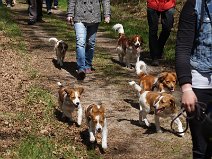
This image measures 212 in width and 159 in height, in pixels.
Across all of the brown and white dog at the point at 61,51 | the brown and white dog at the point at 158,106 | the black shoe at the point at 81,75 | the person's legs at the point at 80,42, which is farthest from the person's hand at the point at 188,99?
the brown and white dog at the point at 61,51

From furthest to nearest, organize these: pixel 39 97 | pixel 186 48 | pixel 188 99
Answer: pixel 39 97
pixel 186 48
pixel 188 99

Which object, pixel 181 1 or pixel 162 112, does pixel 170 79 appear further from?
pixel 181 1

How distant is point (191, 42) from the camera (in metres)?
3.31

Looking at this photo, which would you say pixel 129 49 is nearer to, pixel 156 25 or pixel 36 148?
pixel 156 25

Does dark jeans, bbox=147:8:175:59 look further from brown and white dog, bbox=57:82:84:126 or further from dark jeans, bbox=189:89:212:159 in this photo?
dark jeans, bbox=189:89:212:159

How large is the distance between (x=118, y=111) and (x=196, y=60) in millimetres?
4091

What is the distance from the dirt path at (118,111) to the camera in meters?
5.90

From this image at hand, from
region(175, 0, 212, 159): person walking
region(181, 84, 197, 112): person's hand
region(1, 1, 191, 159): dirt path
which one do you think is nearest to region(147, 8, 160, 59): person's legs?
region(1, 1, 191, 159): dirt path

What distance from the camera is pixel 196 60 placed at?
3383 millimetres

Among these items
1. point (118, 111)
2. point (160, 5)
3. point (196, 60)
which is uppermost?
point (160, 5)

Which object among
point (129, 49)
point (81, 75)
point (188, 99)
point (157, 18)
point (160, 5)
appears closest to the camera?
point (188, 99)

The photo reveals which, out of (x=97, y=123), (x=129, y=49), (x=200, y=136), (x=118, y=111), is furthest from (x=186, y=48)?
(x=129, y=49)

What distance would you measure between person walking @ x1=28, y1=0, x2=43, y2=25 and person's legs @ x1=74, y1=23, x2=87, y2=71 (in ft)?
23.1

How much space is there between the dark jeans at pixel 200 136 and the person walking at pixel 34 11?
12.8 meters
